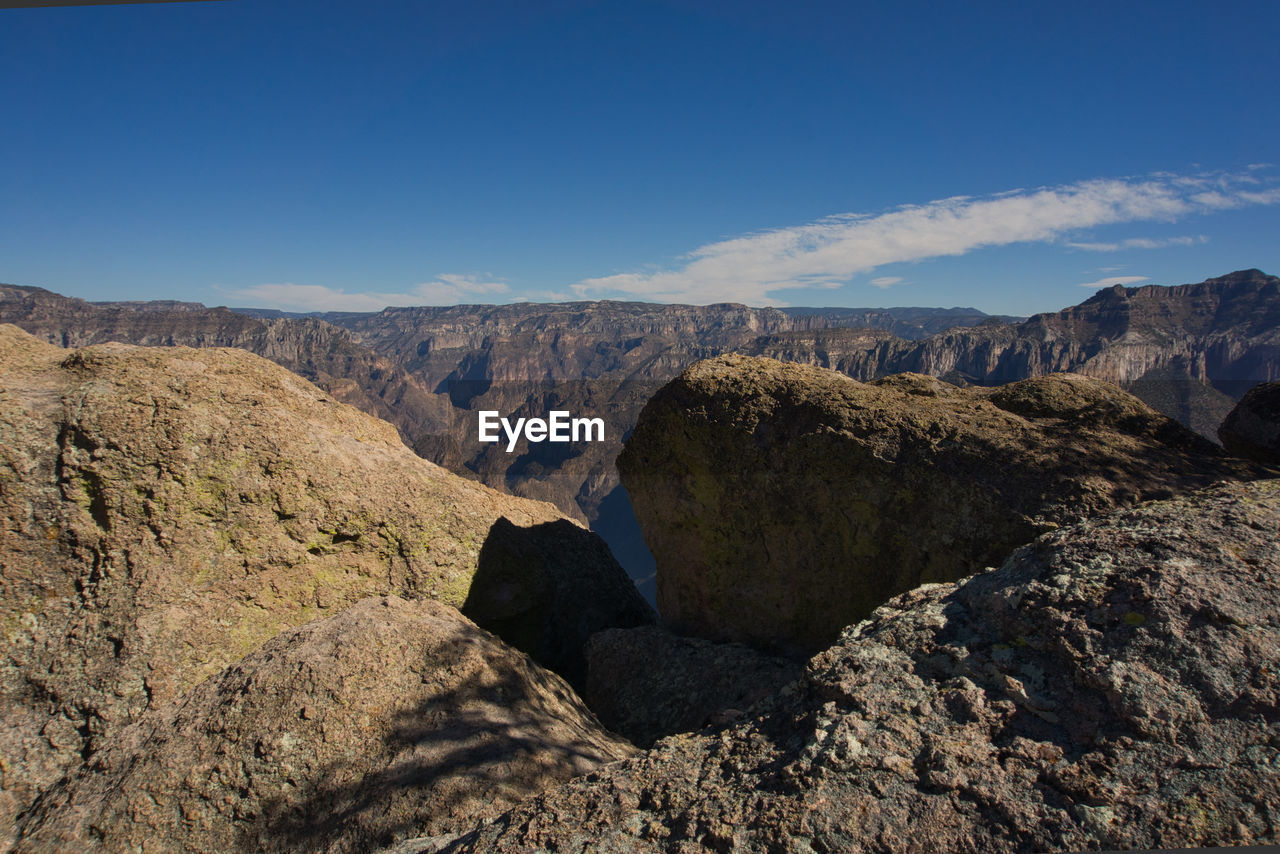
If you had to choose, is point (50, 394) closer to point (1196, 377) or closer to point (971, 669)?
point (971, 669)

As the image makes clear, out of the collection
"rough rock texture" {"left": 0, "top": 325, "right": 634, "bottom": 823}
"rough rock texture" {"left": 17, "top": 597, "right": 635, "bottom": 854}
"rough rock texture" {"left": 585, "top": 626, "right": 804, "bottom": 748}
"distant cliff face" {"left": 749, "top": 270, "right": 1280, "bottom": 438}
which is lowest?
"rough rock texture" {"left": 585, "top": 626, "right": 804, "bottom": 748}

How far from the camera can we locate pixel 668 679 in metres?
6.93

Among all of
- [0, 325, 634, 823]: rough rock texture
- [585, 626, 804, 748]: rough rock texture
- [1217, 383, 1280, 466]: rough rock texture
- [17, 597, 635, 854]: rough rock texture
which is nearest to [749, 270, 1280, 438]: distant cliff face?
[1217, 383, 1280, 466]: rough rock texture

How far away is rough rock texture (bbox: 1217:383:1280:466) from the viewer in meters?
6.23

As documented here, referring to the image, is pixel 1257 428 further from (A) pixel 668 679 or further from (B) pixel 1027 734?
→ (A) pixel 668 679

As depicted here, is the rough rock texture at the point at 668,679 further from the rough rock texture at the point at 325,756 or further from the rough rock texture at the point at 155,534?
the rough rock texture at the point at 155,534

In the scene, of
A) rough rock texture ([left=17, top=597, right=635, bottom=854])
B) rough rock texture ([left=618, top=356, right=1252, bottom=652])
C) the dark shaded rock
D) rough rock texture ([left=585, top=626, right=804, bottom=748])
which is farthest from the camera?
the dark shaded rock

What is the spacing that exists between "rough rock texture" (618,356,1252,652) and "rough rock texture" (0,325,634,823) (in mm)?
3127

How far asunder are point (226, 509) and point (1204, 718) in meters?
7.27

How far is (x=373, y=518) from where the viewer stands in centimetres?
686

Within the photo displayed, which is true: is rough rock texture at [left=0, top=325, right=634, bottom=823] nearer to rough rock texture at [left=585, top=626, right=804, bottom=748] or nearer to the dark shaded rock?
the dark shaded rock

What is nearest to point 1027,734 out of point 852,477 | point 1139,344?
point 852,477

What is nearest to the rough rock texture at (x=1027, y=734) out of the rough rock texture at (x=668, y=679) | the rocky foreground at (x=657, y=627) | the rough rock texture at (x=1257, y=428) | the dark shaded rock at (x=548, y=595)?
the rocky foreground at (x=657, y=627)

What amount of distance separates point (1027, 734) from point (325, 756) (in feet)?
14.2
